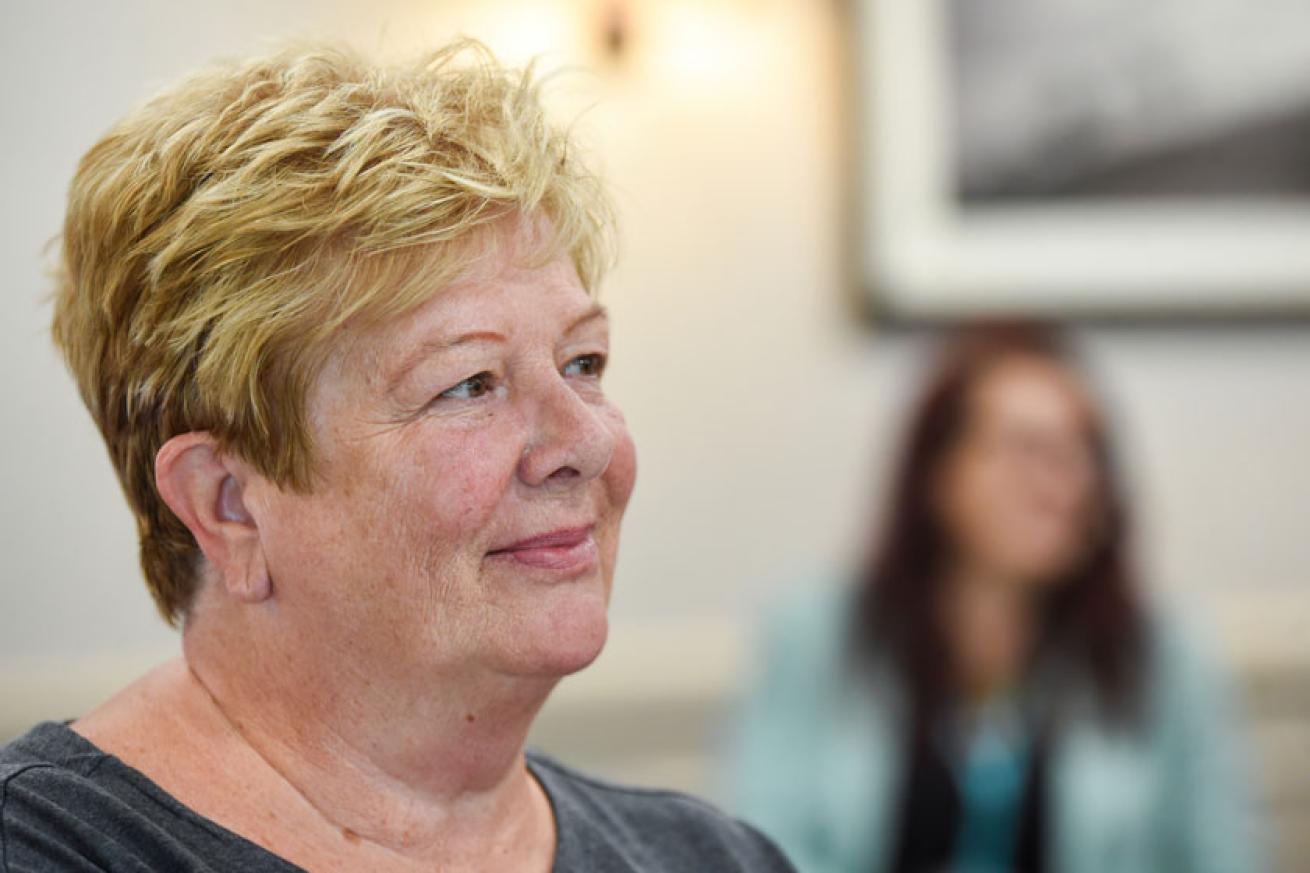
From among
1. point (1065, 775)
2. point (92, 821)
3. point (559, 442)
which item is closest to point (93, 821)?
point (92, 821)

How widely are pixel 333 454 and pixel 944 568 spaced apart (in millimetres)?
1676

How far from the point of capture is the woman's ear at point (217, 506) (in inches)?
40.6

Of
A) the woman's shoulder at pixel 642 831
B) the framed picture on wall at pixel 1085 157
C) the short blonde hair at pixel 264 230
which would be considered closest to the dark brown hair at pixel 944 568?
the framed picture on wall at pixel 1085 157

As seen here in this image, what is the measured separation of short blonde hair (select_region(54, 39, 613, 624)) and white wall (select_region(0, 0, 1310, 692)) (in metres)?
1.64

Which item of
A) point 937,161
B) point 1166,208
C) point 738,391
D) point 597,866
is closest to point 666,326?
point 738,391

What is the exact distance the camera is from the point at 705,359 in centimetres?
293

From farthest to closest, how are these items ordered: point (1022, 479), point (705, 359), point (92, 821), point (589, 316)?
point (705, 359) → point (1022, 479) → point (589, 316) → point (92, 821)

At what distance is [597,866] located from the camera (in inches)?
46.4

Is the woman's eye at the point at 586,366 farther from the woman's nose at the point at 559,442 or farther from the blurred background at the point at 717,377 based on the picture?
the blurred background at the point at 717,377

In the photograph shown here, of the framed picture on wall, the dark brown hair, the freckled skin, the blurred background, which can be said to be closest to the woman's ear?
the freckled skin

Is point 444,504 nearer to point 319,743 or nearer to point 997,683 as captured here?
point 319,743

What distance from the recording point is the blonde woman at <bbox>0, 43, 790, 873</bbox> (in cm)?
99

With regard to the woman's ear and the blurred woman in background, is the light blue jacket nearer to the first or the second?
the blurred woman in background

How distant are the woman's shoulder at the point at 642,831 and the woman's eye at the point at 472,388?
0.35 meters
